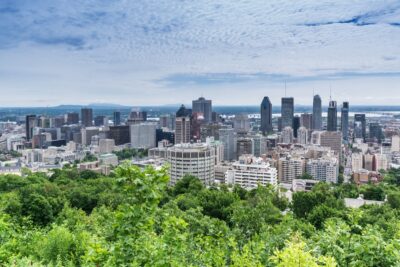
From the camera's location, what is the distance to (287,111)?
51219mm

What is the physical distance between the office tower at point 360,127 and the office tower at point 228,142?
1901 centimetres

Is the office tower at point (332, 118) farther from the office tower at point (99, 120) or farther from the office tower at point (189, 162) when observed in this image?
the office tower at point (99, 120)

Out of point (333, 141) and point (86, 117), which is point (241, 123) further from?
point (86, 117)

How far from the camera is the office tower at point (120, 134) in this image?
41.4 metres

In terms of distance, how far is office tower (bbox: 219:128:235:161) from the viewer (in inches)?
1265

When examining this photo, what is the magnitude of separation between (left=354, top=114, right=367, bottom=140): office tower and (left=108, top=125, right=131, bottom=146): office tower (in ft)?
89.2

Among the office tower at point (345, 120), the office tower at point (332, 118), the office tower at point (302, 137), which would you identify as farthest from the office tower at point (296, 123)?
the office tower at point (345, 120)

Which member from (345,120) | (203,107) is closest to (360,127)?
(345,120)

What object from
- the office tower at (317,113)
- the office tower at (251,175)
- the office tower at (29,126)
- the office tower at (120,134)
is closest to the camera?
the office tower at (251,175)

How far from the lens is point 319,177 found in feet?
74.6

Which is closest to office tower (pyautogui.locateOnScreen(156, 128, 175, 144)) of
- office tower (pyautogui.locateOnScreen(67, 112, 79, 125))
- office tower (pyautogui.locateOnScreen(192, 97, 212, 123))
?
office tower (pyautogui.locateOnScreen(192, 97, 212, 123))

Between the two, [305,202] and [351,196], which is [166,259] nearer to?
[305,202]

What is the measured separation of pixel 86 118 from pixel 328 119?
107 ft

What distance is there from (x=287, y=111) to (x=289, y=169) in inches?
1153
